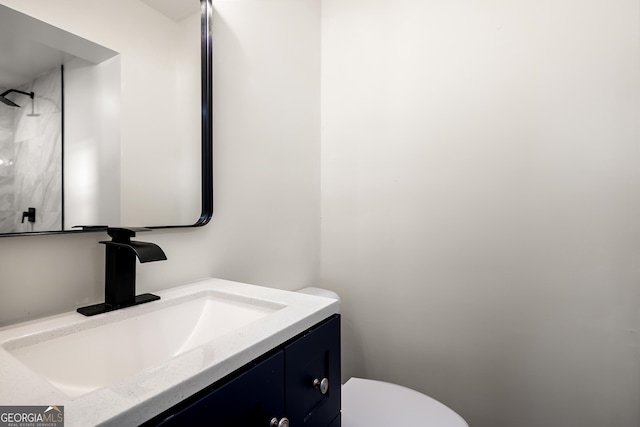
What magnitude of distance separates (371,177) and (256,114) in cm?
63

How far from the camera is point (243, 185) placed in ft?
3.91

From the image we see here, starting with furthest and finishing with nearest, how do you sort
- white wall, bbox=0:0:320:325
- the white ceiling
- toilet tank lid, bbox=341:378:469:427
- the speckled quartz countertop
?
toilet tank lid, bbox=341:378:469:427 < the white ceiling < white wall, bbox=0:0:320:325 < the speckled quartz countertop

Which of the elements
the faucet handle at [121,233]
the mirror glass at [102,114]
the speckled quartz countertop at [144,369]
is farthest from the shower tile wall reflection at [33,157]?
the speckled quartz countertop at [144,369]

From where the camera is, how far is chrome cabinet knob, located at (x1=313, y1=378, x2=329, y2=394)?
68 centimetres

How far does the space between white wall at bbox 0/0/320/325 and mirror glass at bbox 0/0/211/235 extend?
0.07 ft

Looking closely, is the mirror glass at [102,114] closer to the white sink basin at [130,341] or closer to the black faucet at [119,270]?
the black faucet at [119,270]

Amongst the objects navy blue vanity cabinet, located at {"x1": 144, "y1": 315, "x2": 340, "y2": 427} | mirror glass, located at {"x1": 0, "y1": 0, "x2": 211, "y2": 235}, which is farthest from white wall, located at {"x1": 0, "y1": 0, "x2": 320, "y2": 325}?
navy blue vanity cabinet, located at {"x1": 144, "y1": 315, "x2": 340, "y2": 427}

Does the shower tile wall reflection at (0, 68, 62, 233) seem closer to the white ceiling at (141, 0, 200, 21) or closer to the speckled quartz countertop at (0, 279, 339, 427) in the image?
the speckled quartz countertop at (0, 279, 339, 427)

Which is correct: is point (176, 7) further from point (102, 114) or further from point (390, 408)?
point (390, 408)

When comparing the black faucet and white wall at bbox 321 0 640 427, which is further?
white wall at bbox 321 0 640 427

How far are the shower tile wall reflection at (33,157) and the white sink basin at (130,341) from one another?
0.81 ft

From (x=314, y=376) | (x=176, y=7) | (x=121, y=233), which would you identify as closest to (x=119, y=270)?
(x=121, y=233)

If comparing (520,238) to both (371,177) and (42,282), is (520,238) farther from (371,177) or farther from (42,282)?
(42,282)

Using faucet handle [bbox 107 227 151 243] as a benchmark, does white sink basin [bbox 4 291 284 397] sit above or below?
below
